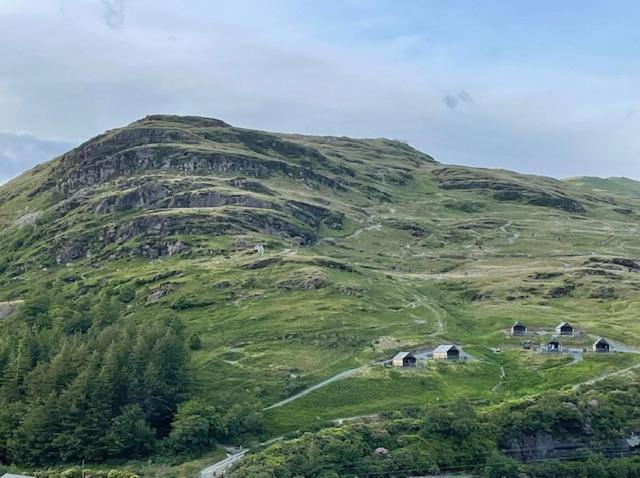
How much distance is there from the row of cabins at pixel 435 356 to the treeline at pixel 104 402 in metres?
40.0

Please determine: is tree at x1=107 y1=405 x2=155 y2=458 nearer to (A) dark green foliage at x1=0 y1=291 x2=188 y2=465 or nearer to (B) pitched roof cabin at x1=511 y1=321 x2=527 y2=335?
(A) dark green foliage at x1=0 y1=291 x2=188 y2=465

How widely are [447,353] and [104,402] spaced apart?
7699cm

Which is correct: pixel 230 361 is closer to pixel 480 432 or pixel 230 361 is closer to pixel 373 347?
pixel 373 347

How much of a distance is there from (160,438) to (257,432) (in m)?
18.2

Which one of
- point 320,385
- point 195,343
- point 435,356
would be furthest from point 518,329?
point 195,343

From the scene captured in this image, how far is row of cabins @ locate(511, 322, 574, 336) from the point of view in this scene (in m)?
182

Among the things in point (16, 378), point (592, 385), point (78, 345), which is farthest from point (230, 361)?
point (592, 385)

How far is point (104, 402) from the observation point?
130875 mm

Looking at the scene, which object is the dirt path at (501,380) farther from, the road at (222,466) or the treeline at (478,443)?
the road at (222,466)

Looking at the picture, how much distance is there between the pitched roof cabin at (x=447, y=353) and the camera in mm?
163625

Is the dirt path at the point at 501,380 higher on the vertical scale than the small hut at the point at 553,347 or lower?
lower

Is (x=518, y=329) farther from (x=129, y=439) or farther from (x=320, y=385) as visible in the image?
(x=129, y=439)

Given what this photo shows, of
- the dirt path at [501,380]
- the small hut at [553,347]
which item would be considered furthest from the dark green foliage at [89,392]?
the small hut at [553,347]

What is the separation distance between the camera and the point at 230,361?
162 meters
